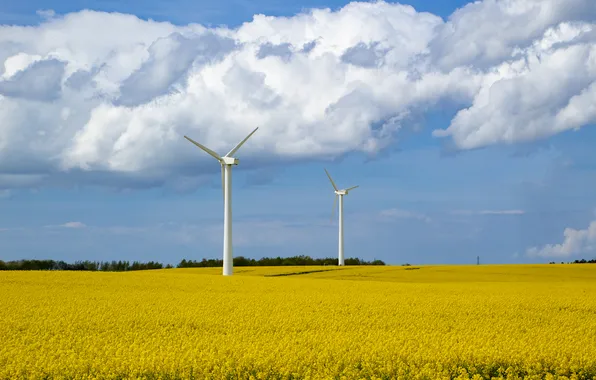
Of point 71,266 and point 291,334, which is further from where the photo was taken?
point 71,266

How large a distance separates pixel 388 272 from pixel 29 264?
136 ft

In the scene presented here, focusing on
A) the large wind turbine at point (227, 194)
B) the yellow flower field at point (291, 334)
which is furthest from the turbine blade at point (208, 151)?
the yellow flower field at point (291, 334)

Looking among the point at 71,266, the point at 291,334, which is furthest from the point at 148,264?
the point at 291,334

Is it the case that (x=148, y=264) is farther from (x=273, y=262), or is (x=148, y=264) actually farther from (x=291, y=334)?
(x=291, y=334)

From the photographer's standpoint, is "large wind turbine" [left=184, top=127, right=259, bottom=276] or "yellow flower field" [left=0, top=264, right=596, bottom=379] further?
"large wind turbine" [left=184, top=127, right=259, bottom=276]

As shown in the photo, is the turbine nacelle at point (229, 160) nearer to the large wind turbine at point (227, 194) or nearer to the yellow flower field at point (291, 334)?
the large wind turbine at point (227, 194)

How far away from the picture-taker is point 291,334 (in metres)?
23.0

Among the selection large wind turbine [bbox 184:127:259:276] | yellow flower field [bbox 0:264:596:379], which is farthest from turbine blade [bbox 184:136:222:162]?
yellow flower field [bbox 0:264:596:379]

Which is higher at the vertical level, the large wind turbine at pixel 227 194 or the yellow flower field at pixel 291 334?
the large wind turbine at pixel 227 194

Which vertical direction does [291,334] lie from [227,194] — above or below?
below

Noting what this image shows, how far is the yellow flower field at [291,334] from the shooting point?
57.2 feet

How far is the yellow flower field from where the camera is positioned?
1744 centimetres

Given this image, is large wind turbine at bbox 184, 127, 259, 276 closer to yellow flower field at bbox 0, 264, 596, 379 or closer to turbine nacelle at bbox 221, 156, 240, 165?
turbine nacelle at bbox 221, 156, 240, 165

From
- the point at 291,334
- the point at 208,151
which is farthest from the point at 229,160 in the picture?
the point at 291,334
